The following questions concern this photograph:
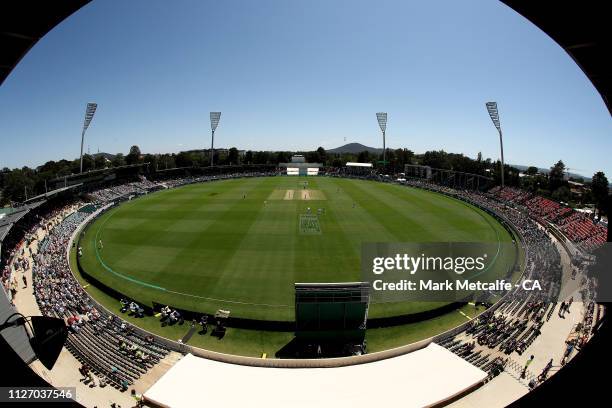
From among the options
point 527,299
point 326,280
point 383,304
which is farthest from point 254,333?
point 527,299

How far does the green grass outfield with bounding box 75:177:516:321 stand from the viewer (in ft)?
63.2

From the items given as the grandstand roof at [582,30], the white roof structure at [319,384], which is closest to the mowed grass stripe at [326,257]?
the white roof structure at [319,384]

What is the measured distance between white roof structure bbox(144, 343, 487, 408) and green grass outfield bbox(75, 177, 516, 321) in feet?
14.7

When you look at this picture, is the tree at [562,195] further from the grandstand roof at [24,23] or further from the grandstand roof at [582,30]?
the grandstand roof at [24,23]

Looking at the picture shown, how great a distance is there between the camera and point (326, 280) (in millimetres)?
20500

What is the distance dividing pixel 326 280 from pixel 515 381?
35.3ft

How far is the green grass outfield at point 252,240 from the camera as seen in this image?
63.2 ft

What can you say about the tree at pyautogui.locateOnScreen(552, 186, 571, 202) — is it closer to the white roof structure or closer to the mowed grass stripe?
the mowed grass stripe

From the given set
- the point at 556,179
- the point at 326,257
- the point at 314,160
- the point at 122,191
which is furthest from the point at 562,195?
the point at 314,160

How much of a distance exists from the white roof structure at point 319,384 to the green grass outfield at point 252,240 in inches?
177

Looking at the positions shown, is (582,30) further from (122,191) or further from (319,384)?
(122,191)

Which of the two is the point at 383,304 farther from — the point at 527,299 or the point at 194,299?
the point at 194,299

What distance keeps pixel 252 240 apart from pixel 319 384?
17879 millimetres

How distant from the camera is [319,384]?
1158 centimetres
